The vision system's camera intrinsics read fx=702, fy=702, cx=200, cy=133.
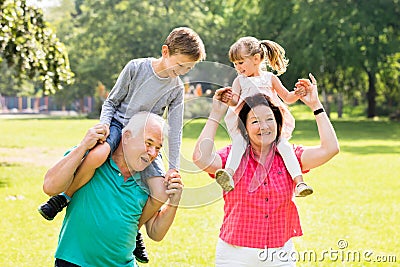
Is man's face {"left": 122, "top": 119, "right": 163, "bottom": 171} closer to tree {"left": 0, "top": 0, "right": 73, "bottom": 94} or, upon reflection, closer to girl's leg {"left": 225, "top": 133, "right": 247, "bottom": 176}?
girl's leg {"left": 225, "top": 133, "right": 247, "bottom": 176}

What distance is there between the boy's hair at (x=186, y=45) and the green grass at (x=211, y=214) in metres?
0.48

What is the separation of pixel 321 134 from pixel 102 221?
3.96 feet

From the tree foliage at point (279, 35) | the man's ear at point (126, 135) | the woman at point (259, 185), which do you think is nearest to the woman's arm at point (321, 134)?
the woman at point (259, 185)

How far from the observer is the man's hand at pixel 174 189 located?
3043 millimetres

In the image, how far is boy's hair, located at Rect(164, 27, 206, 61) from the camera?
13.1ft

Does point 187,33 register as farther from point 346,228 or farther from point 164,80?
point 346,228

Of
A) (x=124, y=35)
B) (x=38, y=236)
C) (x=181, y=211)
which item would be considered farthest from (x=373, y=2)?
(x=38, y=236)

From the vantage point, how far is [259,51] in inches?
173

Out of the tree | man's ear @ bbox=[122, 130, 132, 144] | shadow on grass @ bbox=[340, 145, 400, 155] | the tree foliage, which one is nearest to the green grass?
man's ear @ bbox=[122, 130, 132, 144]

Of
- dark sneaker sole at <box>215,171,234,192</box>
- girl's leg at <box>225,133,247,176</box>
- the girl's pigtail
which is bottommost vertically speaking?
dark sneaker sole at <box>215,171,234,192</box>

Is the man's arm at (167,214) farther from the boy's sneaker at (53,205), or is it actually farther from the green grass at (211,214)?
the boy's sneaker at (53,205)

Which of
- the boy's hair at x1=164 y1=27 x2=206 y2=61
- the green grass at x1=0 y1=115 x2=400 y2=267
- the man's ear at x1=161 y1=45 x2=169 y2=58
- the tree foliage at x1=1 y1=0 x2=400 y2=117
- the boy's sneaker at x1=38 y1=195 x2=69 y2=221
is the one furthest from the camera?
the tree foliage at x1=1 y1=0 x2=400 y2=117

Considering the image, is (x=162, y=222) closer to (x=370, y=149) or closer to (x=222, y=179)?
(x=222, y=179)

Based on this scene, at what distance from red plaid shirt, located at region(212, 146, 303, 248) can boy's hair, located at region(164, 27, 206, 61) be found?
29.6 inches
